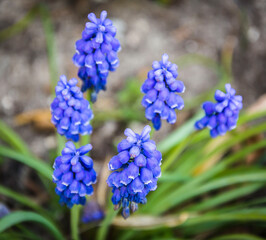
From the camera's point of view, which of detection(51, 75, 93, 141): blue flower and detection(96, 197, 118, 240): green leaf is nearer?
detection(51, 75, 93, 141): blue flower

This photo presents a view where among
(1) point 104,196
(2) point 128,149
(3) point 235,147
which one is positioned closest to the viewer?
(2) point 128,149

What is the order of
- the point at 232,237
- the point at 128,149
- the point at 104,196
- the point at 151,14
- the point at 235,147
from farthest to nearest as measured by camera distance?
the point at 151,14
the point at 235,147
the point at 104,196
the point at 232,237
the point at 128,149

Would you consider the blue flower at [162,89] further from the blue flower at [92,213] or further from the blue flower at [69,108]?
the blue flower at [92,213]

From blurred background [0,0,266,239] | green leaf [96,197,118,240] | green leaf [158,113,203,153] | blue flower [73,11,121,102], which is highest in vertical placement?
blurred background [0,0,266,239]

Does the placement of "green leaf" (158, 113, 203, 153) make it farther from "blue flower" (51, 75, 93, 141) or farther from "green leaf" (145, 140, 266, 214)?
"blue flower" (51, 75, 93, 141)

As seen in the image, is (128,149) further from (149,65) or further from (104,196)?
(149,65)

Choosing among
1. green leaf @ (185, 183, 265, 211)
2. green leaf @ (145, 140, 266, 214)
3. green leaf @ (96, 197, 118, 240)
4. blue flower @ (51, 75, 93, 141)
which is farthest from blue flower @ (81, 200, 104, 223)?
blue flower @ (51, 75, 93, 141)

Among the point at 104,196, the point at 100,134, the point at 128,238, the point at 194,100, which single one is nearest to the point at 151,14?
the point at 194,100
